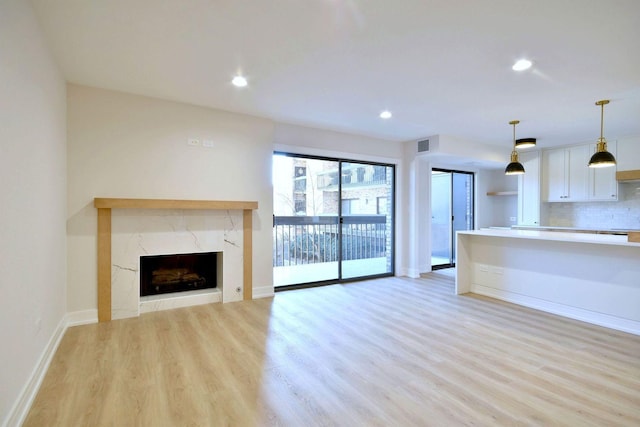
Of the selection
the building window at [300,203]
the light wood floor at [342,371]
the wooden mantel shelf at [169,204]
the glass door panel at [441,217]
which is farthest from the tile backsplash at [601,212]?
the wooden mantel shelf at [169,204]

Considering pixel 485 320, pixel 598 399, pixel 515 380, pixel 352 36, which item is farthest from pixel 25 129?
pixel 485 320

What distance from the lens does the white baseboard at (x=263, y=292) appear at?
14.6 feet

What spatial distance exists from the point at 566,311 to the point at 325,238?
329 centimetres

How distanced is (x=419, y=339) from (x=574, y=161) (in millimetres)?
5254

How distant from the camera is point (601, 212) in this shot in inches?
232

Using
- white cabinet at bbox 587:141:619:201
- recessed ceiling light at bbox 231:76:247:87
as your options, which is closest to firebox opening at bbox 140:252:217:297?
recessed ceiling light at bbox 231:76:247:87

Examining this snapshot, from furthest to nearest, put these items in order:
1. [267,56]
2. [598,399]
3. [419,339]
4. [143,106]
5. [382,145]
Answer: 1. [382,145]
2. [143,106]
3. [419,339]
4. [267,56]
5. [598,399]

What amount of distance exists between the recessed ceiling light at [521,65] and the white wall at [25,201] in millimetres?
3591

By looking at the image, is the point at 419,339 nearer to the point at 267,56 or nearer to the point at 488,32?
the point at 488,32

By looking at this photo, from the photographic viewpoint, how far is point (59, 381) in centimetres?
228

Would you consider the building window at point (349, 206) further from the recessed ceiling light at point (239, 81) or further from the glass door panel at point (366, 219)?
the recessed ceiling light at point (239, 81)

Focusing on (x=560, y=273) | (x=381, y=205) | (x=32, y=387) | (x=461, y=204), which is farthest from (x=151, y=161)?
(x=461, y=204)

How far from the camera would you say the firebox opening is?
413 centimetres

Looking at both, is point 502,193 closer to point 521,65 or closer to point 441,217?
point 441,217
